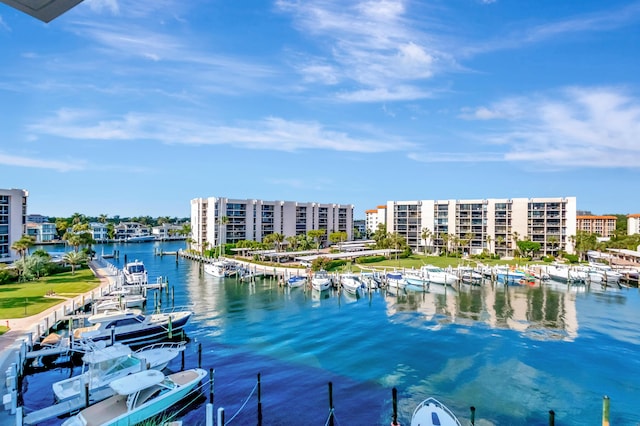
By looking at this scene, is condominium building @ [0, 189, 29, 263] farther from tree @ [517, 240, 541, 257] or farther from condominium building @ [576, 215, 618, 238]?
condominium building @ [576, 215, 618, 238]

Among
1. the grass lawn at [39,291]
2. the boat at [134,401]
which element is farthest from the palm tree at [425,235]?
the boat at [134,401]

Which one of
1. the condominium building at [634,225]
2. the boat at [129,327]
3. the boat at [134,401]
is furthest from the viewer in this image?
the condominium building at [634,225]

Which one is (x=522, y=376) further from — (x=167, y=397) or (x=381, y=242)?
(x=381, y=242)

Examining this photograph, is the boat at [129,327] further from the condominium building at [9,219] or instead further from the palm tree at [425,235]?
the palm tree at [425,235]

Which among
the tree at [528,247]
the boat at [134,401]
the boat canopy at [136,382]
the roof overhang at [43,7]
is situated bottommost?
the boat at [134,401]

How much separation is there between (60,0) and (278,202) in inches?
4208

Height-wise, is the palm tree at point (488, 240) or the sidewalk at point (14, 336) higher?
the palm tree at point (488, 240)

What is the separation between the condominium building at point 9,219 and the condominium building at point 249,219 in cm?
3791

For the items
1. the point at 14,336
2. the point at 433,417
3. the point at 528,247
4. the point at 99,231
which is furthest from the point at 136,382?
the point at 99,231

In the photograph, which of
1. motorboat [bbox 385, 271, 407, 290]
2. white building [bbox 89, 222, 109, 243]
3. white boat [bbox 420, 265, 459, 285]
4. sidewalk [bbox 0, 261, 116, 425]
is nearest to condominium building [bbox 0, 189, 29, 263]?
sidewalk [bbox 0, 261, 116, 425]

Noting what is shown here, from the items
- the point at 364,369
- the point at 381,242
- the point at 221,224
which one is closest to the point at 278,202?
the point at 221,224

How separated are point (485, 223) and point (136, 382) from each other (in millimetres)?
94983

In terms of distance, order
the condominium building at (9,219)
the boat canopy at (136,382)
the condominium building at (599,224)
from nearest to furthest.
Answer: the boat canopy at (136,382) → the condominium building at (9,219) → the condominium building at (599,224)

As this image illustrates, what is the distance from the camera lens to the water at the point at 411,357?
2173cm
